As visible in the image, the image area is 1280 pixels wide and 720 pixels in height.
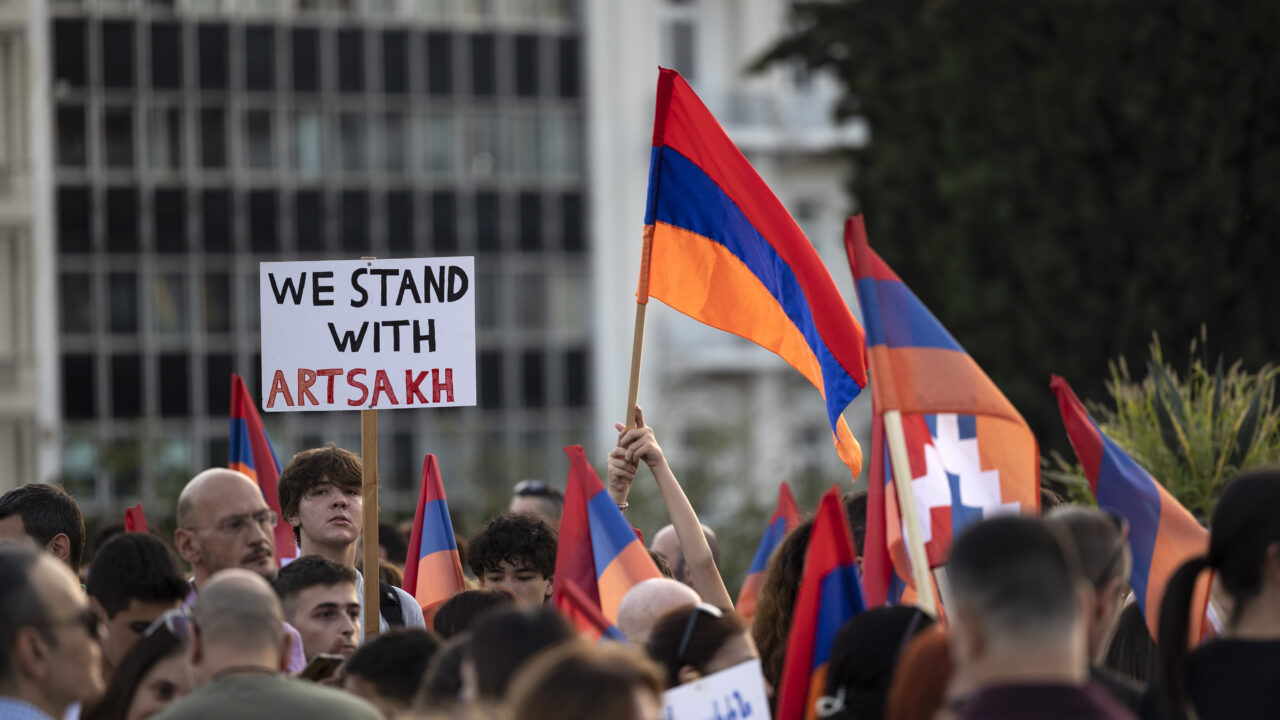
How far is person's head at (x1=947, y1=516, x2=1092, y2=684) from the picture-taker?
135 inches

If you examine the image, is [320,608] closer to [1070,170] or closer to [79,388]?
[1070,170]

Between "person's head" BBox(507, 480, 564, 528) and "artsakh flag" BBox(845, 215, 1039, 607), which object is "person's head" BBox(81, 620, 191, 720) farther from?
"person's head" BBox(507, 480, 564, 528)

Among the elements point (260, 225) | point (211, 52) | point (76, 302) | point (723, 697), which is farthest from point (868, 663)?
point (211, 52)

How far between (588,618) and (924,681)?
1.49 meters

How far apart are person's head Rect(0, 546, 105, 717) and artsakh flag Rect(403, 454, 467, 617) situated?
11.2 ft

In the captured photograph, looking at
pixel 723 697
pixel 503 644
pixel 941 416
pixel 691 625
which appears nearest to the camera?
pixel 503 644

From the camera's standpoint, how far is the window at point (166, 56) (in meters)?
33.7

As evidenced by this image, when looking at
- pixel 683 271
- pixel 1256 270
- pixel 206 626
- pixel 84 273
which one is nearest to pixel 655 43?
pixel 84 273

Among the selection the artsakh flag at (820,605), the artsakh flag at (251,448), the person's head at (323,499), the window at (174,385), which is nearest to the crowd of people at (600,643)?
the artsakh flag at (820,605)

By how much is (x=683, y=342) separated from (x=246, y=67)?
10740 mm

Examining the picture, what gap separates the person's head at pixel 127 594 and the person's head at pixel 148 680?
1.43ft

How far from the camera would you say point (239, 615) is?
171 inches

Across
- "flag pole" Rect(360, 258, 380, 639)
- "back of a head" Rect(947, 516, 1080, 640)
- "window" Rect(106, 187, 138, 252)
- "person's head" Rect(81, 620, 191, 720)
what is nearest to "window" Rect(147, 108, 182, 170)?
"window" Rect(106, 187, 138, 252)

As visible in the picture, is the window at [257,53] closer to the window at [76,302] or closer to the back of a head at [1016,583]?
the window at [76,302]
